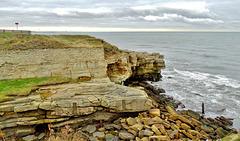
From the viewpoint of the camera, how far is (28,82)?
16.2 metres

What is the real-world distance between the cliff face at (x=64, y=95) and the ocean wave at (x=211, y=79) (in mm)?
17981

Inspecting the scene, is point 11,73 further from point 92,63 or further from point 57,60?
point 92,63

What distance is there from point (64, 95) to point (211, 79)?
28599 millimetres

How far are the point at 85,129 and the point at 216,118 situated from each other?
46.3ft

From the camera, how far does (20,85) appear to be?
15.3 meters

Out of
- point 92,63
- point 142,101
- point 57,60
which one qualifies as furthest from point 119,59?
point 142,101

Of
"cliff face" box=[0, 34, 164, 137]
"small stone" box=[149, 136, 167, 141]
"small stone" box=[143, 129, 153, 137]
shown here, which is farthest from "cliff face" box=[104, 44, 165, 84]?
"small stone" box=[149, 136, 167, 141]

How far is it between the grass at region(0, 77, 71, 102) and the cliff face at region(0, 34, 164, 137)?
0.64m

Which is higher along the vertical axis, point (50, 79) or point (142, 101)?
point (50, 79)

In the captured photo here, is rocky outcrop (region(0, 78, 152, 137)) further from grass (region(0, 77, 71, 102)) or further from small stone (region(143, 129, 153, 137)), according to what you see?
small stone (region(143, 129, 153, 137))

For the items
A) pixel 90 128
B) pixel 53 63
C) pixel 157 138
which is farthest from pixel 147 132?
pixel 53 63

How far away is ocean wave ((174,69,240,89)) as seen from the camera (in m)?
29.2

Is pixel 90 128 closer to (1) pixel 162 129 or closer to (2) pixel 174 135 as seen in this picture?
(1) pixel 162 129

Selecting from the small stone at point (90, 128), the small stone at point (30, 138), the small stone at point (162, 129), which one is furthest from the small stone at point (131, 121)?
the small stone at point (30, 138)
